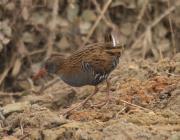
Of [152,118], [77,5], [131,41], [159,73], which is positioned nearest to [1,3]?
[77,5]

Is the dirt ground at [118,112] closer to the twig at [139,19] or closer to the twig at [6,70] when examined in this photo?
the twig at [6,70]

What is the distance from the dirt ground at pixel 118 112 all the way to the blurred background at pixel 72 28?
75.0 inches

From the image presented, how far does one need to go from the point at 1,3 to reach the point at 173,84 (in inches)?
134

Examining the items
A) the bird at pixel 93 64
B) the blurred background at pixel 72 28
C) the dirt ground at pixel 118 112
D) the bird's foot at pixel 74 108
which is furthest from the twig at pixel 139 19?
the bird's foot at pixel 74 108

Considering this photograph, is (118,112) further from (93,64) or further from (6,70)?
(6,70)

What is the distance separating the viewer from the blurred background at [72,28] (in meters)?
8.30

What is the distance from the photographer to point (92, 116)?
5.19m

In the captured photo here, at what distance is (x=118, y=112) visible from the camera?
5137 millimetres

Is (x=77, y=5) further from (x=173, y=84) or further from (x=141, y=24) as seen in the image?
(x=173, y=84)

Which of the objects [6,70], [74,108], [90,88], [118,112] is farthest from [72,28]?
[118,112]

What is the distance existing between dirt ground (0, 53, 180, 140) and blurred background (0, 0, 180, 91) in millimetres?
1906

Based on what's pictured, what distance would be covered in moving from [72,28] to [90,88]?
2.69 metres

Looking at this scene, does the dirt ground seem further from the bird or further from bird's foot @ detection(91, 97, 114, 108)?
the bird

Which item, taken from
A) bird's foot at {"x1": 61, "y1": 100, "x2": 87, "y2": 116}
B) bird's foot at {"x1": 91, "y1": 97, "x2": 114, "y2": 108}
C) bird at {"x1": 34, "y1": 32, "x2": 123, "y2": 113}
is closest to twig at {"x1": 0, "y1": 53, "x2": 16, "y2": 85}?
bird at {"x1": 34, "y1": 32, "x2": 123, "y2": 113}
